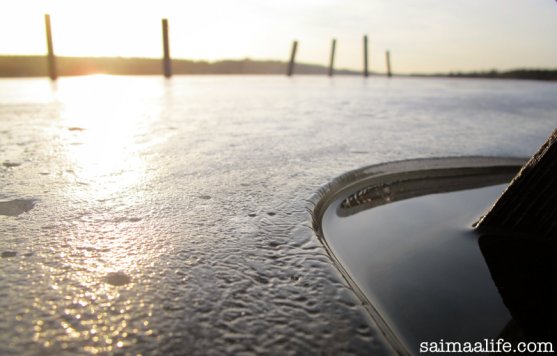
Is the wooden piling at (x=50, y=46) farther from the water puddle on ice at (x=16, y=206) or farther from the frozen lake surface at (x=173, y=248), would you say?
the water puddle on ice at (x=16, y=206)

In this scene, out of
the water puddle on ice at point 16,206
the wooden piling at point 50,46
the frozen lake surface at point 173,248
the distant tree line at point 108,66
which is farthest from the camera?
the distant tree line at point 108,66

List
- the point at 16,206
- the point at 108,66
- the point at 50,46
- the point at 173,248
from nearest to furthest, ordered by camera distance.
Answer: the point at 173,248 → the point at 16,206 → the point at 50,46 → the point at 108,66

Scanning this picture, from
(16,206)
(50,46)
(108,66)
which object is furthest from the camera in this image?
(108,66)

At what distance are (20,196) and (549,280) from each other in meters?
1.69

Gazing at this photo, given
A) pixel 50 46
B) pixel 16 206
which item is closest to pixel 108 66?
pixel 50 46

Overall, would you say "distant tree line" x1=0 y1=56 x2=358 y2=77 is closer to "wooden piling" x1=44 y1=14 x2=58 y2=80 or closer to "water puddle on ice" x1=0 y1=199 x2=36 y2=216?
"wooden piling" x1=44 y1=14 x2=58 y2=80

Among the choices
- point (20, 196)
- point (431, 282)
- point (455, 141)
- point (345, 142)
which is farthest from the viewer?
point (455, 141)

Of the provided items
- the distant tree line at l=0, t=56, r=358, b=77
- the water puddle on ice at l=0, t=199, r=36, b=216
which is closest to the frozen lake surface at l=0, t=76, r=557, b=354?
the water puddle on ice at l=0, t=199, r=36, b=216

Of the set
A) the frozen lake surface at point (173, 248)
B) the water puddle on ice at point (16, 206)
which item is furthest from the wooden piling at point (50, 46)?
the water puddle on ice at point (16, 206)

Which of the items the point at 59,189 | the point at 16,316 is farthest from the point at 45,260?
the point at 59,189

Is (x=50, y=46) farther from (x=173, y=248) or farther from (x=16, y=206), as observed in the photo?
(x=173, y=248)

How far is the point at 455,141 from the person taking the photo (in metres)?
2.69

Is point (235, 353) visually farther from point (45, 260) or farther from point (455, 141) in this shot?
point (455, 141)

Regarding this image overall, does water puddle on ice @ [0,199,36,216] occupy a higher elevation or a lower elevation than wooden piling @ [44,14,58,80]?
lower
